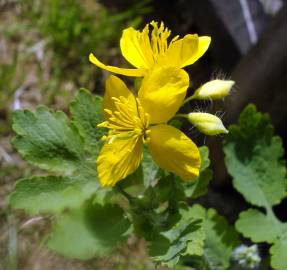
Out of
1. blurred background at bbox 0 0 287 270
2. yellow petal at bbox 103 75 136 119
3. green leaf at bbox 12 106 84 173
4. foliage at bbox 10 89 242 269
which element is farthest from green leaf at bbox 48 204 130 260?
blurred background at bbox 0 0 287 270

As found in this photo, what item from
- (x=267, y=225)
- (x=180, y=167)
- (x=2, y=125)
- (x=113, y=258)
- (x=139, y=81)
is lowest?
(x=113, y=258)

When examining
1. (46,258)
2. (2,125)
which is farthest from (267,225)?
(2,125)

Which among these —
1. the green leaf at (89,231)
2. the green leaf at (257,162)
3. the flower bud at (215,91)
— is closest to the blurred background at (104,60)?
the green leaf at (257,162)

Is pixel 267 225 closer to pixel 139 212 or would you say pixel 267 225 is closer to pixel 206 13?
pixel 139 212

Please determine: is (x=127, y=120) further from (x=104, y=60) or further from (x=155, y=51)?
(x=104, y=60)

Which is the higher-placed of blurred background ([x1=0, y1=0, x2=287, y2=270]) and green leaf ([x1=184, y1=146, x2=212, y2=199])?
green leaf ([x1=184, y1=146, x2=212, y2=199])

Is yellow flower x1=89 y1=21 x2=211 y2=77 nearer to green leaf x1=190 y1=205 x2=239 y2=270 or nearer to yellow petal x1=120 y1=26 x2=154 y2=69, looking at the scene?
yellow petal x1=120 y1=26 x2=154 y2=69
